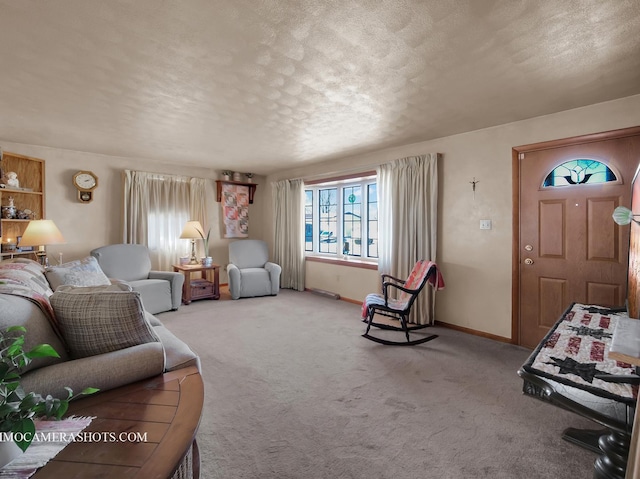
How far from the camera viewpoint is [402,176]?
14.2ft

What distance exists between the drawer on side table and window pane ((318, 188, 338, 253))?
2127mm

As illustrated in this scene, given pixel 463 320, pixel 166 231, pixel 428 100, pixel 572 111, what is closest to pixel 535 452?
pixel 463 320

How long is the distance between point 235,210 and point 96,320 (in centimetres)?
528

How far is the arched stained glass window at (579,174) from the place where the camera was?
2.88m

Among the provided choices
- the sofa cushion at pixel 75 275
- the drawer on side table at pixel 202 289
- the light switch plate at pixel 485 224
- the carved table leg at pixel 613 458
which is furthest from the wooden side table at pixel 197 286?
the carved table leg at pixel 613 458

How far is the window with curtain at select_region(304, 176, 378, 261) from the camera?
17.2 feet

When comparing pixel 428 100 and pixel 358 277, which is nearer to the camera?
pixel 428 100

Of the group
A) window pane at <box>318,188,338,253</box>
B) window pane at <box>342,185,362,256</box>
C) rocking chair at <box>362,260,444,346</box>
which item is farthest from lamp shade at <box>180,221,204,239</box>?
rocking chair at <box>362,260,444,346</box>

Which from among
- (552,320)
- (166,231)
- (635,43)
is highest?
(635,43)

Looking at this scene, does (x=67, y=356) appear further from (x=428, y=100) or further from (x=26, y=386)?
(x=428, y=100)

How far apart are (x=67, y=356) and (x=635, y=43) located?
11.6 feet

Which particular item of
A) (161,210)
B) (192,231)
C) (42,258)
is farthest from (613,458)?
(161,210)

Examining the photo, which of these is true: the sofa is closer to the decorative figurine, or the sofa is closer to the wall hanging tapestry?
the decorative figurine

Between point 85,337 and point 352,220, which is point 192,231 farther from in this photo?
point 85,337
